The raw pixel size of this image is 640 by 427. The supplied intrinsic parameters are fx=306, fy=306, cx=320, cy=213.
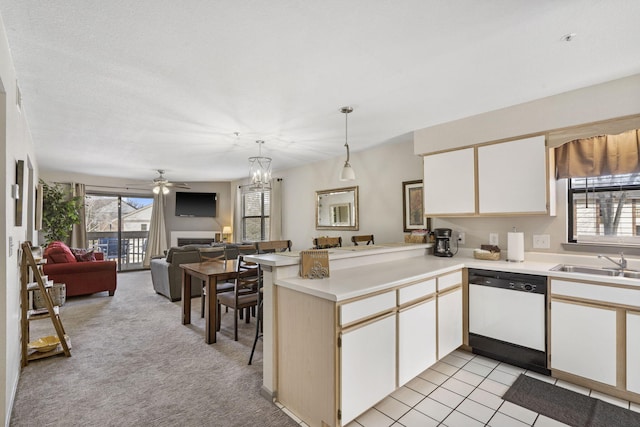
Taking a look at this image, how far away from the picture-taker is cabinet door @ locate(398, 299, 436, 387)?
217 cm

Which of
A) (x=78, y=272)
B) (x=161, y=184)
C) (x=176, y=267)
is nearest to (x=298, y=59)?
(x=176, y=267)

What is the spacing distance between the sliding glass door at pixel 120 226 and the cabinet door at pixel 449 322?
314 inches

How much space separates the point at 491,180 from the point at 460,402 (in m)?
2.07

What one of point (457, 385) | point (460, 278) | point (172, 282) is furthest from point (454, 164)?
point (172, 282)

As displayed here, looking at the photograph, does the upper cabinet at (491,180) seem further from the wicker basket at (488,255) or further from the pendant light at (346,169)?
the pendant light at (346,169)

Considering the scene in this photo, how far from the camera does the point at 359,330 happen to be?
1865 mm

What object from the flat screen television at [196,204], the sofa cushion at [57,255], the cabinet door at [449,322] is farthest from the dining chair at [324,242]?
the flat screen television at [196,204]

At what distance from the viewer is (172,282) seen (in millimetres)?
4848

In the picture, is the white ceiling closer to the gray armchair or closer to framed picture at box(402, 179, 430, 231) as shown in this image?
framed picture at box(402, 179, 430, 231)

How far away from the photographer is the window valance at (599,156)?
8.39ft

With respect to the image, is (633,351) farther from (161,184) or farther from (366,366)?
(161,184)

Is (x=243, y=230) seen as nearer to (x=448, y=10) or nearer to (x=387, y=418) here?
(x=387, y=418)

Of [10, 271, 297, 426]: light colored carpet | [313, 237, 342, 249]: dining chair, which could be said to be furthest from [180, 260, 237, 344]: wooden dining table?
[313, 237, 342, 249]: dining chair

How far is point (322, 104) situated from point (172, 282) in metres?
3.71
